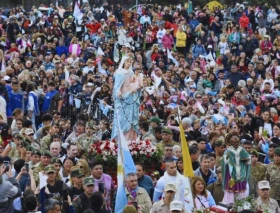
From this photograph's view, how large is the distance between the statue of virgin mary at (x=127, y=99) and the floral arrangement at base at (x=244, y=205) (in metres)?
8.11

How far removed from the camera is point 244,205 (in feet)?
55.4

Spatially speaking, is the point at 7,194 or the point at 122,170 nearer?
the point at 7,194

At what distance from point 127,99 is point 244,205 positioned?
8666 mm

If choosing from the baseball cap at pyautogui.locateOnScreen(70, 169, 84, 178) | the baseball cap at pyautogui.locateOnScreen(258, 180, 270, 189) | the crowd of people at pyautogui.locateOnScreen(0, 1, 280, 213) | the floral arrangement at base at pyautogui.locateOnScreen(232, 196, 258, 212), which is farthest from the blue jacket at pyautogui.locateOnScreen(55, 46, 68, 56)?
the floral arrangement at base at pyautogui.locateOnScreen(232, 196, 258, 212)

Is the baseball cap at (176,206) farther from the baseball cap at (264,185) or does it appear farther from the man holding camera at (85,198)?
the baseball cap at (264,185)

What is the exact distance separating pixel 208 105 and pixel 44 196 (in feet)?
41.9

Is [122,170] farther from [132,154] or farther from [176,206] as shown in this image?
[132,154]

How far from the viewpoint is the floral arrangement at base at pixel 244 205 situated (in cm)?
1685

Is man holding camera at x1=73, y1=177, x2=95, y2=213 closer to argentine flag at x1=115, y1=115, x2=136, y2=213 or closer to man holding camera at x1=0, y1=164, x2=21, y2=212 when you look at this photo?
argentine flag at x1=115, y1=115, x2=136, y2=213

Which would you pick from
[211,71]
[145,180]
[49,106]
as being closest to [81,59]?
[211,71]

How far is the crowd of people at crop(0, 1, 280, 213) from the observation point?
18.7 metres

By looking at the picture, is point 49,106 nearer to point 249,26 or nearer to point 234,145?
point 234,145

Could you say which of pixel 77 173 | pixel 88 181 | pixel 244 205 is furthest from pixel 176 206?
pixel 77 173

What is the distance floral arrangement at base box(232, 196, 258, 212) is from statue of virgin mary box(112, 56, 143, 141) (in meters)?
8.11
